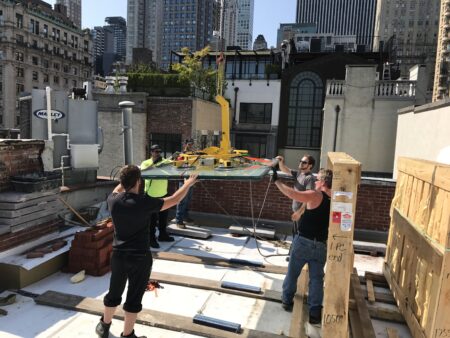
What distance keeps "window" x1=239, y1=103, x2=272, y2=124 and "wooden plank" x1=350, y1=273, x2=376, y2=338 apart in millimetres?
23394

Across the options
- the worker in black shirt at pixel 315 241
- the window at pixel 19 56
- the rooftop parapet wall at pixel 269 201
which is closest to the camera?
the worker in black shirt at pixel 315 241

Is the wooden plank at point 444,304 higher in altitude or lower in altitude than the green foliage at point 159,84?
lower

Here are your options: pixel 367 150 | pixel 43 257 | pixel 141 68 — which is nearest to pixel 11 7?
pixel 141 68

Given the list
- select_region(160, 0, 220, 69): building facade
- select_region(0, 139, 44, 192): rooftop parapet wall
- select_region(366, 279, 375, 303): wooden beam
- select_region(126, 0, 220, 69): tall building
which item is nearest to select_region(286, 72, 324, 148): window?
select_region(366, 279, 375, 303): wooden beam

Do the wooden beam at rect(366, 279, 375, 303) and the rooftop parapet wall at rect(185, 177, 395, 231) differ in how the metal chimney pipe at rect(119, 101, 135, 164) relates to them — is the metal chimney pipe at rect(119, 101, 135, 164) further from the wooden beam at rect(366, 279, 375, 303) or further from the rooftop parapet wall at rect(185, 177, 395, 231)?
the wooden beam at rect(366, 279, 375, 303)

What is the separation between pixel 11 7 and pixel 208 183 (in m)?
74.9

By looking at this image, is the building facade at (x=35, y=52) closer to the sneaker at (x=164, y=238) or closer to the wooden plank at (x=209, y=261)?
the sneaker at (x=164, y=238)

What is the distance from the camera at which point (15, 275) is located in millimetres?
5129

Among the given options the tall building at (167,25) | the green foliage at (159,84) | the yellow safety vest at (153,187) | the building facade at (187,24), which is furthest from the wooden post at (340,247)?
the building facade at (187,24)

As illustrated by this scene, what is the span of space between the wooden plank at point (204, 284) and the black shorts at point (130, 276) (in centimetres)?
163

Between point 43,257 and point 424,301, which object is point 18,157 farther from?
point 424,301

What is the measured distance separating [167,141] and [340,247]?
15935 millimetres

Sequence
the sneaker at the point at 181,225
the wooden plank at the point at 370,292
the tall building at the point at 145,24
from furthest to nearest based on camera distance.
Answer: the tall building at the point at 145,24 → the sneaker at the point at 181,225 → the wooden plank at the point at 370,292

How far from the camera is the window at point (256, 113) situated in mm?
28062
